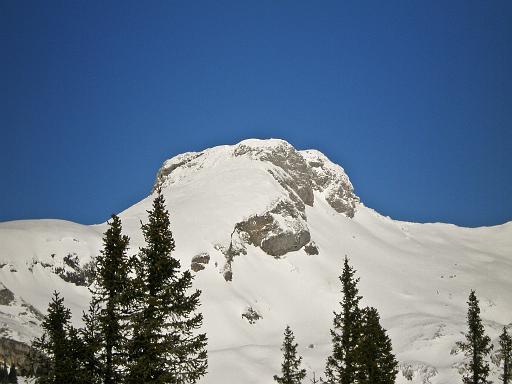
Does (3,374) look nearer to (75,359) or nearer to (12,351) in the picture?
(12,351)

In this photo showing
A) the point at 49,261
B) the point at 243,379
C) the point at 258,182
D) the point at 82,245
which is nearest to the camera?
the point at 243,379

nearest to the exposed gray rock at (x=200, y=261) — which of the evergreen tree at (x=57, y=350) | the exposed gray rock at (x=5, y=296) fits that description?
the exposed gray rock at (x=5, y=296)

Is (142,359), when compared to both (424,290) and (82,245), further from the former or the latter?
(424,290)

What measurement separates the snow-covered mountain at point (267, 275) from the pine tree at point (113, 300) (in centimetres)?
6693

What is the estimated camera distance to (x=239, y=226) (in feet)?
481

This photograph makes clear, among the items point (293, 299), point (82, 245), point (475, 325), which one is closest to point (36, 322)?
point (82, 245)

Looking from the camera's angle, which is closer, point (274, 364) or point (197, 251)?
point (274, 364)

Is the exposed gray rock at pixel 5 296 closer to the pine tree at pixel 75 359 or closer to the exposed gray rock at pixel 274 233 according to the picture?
the exposed gray rock at pixel 274 233

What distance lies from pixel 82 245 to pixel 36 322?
3067 cm

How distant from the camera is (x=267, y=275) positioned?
136500 millimetres

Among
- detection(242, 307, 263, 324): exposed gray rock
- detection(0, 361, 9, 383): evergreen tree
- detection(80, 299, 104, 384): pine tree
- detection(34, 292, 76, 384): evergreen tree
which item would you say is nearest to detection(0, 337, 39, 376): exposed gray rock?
detection(0, 361, 9, 383): evergreen tree

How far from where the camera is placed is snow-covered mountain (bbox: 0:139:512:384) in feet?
295

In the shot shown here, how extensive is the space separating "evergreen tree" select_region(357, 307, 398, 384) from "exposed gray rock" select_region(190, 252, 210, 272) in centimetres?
9887

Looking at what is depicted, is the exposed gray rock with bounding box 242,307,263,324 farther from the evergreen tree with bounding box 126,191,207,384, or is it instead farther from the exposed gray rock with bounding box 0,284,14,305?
the evergreen tree with bounding box 126,191,207,384
